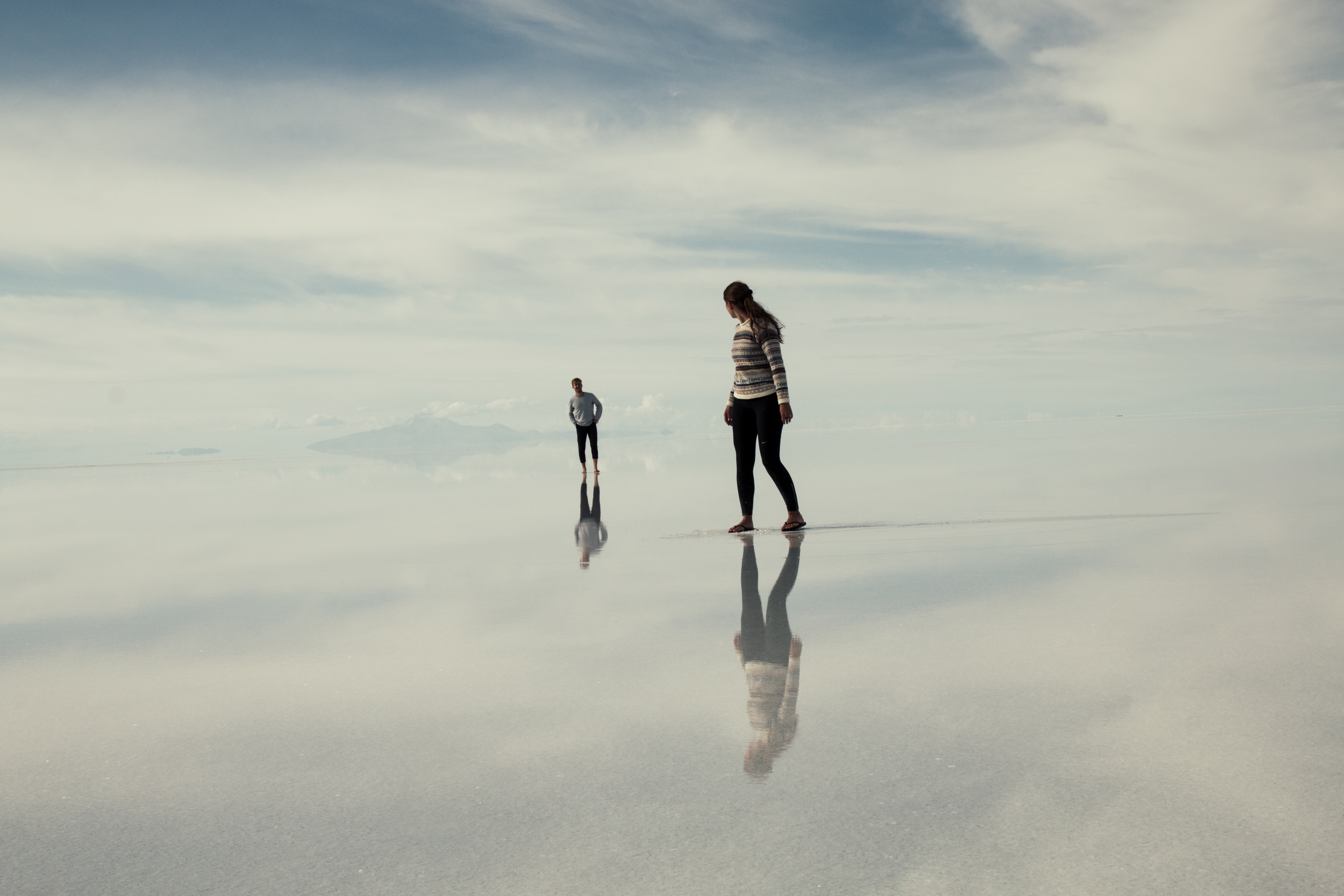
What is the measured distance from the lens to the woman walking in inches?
297

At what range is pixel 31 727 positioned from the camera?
3.10 meters

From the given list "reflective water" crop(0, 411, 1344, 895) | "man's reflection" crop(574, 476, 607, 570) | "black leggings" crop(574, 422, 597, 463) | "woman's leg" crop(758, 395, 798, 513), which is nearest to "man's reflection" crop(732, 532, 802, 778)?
"reflective water" crop(0, 411, 1344, 895)

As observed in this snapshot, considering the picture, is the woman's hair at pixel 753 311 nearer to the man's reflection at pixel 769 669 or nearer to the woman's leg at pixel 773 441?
the woman's leg at pixel 773 441

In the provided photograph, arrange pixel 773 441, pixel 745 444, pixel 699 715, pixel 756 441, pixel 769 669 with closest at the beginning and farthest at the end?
pixel 699 715, pixel 769 669, pixel 773 441, pixel 745 444, pixel 756 441

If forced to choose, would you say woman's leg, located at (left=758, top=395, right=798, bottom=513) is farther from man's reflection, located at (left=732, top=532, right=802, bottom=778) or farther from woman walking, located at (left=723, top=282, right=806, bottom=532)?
man's reflection, located at (left=732, top=532, right=802, bottom=778)

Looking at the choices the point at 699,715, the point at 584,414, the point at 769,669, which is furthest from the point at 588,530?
the point at 584,414

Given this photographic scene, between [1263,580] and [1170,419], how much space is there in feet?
185

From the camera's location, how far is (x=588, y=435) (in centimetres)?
1748

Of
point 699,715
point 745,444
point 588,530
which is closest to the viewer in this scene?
point 699,715

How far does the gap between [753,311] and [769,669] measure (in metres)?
4.67

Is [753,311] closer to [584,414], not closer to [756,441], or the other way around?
[756,441]

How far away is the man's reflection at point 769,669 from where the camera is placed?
2592 millimetres

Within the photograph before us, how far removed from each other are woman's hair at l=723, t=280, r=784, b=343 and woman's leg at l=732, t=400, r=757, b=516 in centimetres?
61

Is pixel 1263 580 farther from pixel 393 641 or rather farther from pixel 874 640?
pixel 393 641
